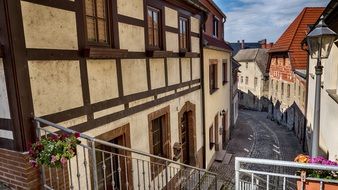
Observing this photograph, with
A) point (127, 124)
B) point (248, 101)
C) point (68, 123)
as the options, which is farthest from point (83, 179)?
point (248, 101)

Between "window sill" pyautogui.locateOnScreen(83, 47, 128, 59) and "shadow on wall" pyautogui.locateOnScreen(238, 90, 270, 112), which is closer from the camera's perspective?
"window sill" pyautogui.locateOnScreen(83, 47, 128, 59)

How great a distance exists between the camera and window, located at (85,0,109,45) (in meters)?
4.59

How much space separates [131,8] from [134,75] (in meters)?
1.42

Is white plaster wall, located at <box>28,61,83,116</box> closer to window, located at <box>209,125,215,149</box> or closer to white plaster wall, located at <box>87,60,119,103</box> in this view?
white plaster wall, located at <box>87,60,119,103</box>

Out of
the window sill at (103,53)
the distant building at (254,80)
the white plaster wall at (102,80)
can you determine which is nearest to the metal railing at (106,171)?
the white plaster wall at (102,80)

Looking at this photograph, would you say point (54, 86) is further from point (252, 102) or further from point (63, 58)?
point (252, 102)

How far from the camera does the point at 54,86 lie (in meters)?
3.84

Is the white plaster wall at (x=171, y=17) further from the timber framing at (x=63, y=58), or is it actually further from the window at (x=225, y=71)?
the window at (x=225, y=71)

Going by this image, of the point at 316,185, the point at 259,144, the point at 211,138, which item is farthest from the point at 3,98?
the point at 259,144

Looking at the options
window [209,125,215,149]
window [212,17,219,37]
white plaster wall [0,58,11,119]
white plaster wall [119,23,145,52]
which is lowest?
window [209,125,215,149]

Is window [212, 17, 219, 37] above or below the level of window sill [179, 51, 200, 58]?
above

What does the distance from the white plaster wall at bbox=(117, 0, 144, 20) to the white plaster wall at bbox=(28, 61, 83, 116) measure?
1712mm

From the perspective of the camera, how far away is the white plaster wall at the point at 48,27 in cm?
345

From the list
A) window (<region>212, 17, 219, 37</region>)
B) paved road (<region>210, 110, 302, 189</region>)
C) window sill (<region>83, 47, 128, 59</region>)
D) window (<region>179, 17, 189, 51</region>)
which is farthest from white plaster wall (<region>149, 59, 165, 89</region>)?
window (<region>212, 17, 219, 37</region>)
